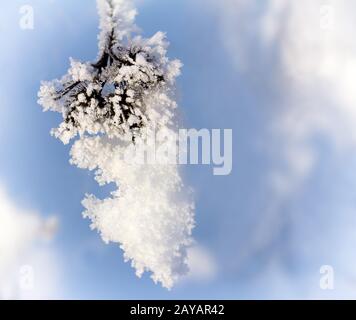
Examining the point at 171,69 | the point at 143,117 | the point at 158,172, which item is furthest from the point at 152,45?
the point at 158,172

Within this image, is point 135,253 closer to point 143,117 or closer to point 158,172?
point 158,172

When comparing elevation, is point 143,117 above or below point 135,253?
above
